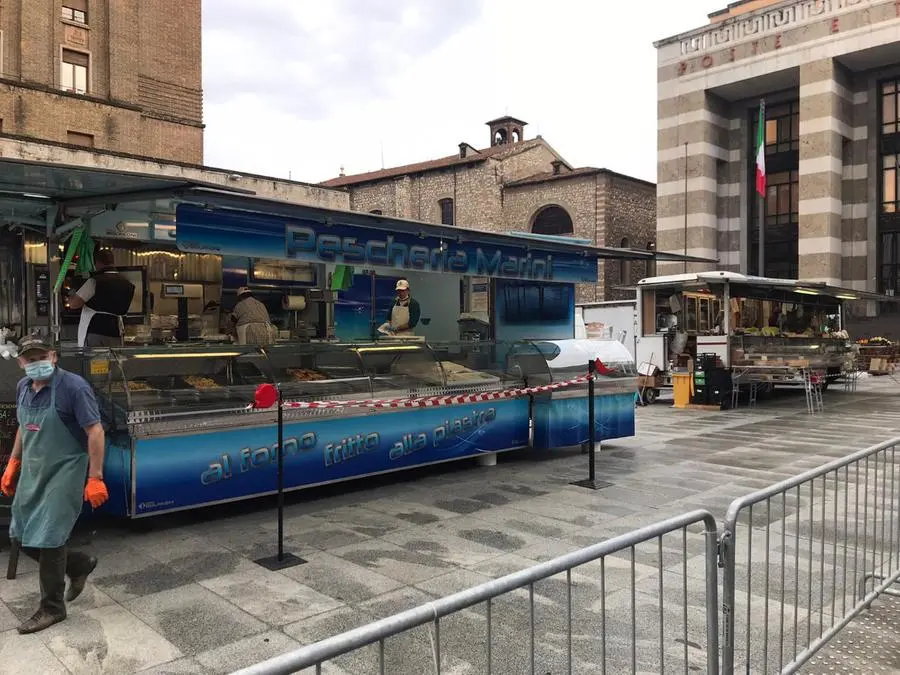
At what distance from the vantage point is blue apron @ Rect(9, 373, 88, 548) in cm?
417

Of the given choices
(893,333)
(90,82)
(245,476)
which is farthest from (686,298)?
(90,82)

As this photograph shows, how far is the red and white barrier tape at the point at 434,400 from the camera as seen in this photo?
6.88m

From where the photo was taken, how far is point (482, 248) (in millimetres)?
9305

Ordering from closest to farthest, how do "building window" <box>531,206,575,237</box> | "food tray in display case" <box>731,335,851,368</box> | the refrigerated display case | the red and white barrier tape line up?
the red and white barrier tape < the refrigerated display case < "food tray in display case" <box>731,335,851,368</box> < "building window" <box>531,206,575,237</box>

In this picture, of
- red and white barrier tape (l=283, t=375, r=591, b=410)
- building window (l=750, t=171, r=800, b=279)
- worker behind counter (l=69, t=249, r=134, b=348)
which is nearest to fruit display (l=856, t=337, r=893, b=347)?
building window (l=750, t=171, r=800, b=279)

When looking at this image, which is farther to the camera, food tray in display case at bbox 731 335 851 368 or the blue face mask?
food tray in display case at bbox 731 335 851 368

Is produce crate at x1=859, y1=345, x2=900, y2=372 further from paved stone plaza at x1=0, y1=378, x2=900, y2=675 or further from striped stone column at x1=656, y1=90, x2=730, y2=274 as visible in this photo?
paved stone plaza at x1=0, y1=378, x2=900, y2=675

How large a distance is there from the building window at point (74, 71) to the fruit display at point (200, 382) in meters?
27.9

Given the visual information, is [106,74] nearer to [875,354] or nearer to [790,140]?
[790,140]

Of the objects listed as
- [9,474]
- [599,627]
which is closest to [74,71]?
[9,474]

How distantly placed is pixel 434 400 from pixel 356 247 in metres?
1.97

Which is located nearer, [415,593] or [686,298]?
[415,593]

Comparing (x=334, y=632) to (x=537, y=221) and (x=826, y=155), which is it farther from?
(x=537, y=221)

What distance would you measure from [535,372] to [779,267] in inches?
1173
